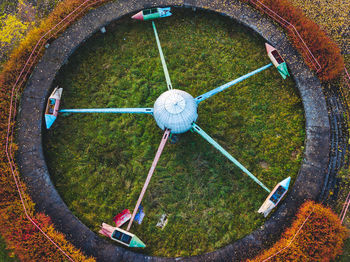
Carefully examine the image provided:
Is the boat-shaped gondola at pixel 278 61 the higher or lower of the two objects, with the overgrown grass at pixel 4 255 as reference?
higher

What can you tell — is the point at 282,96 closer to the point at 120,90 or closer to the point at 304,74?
the point at 304,74

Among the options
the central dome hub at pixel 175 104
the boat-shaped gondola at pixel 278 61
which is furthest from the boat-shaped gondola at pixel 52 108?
the boat-shaped gondola at pixel 278 61

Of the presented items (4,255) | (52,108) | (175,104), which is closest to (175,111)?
(175,104)

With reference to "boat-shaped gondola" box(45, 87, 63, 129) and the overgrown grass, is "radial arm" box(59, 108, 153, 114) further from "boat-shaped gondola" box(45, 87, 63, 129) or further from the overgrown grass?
the overgrown grass

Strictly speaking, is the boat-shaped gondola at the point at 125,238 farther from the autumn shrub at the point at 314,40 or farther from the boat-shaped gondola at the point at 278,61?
the autumn shrub at the point at 314,40

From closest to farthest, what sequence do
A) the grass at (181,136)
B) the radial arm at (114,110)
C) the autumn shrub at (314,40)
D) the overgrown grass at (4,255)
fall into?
the radial arm at (114,110) → the overgrown grass at (4,255) → the grass at (181,136) → the autumn shrub at (314,40)

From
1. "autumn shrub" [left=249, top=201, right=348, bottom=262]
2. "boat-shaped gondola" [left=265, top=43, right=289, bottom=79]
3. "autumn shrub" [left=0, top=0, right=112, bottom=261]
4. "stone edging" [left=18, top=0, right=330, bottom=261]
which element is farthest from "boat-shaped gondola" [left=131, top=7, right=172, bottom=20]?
"autumn shrub" [left=249, top=201, right=348, bottom=262]
